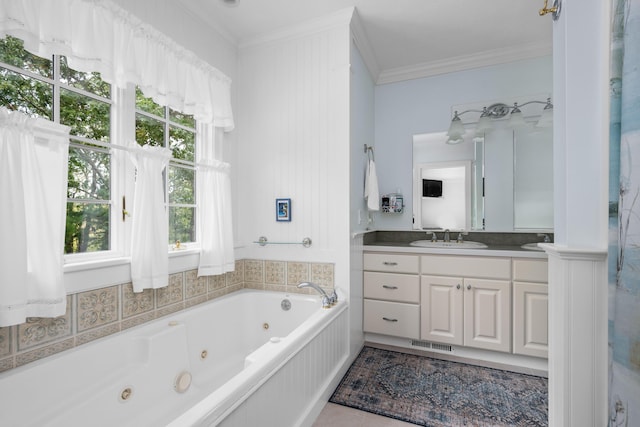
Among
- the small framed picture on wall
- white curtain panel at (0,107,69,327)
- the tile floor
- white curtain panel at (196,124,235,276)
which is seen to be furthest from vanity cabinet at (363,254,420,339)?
white curtain panel at (0,107,69,327)

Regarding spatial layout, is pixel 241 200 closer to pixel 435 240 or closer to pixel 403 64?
pixel 435 240

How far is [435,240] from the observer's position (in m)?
2.91

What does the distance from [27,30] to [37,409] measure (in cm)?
148

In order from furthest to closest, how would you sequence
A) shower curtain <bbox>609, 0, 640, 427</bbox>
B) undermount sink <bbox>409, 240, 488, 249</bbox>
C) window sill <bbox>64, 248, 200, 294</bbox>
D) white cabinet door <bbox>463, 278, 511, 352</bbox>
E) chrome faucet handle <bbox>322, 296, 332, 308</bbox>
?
1. undermount sink <bbox>409, 240, 488, 249</bbox>
2. white cabinet door <bbox>463, 278, 511, 352</bbox>
3. chrome faucet handle <bbox>322, 296, 332, 308</bbox>
4. window sill <bbox>64, 248, 200, 294</bbox>
5. shower curtain <bbox>609, 0, 640, 427</bbox>

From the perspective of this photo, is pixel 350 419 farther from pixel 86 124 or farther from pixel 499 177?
pixel 499 177

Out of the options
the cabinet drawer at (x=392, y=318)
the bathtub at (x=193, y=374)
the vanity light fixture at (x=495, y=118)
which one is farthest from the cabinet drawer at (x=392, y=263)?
the vanity light fixture at (x=495, y=118)

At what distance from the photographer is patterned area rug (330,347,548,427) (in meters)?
1.71

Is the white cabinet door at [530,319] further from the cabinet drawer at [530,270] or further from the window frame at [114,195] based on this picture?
the window frame at [114,195]

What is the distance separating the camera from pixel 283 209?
242cm

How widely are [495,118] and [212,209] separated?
8.52ft

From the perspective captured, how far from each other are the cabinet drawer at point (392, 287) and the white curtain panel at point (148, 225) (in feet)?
5.23

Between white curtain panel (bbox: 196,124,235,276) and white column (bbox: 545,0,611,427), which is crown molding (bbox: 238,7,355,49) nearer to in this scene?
white curtain panel (bbox: 196,124,235,276)

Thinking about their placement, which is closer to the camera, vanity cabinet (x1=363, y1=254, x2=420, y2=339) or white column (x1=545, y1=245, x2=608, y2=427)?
white column (x1=545, y1=245, x2=608, y2=427)

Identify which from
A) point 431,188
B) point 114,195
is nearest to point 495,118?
point 431,188
